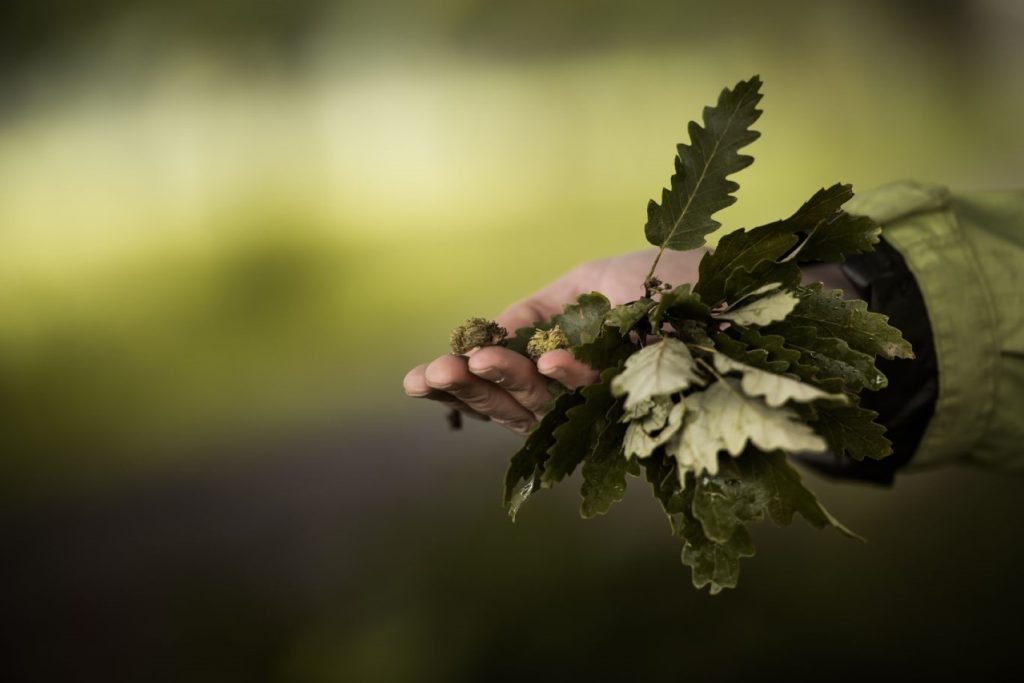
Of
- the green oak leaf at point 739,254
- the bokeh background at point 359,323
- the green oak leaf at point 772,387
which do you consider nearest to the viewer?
the green oak leaf at point 772,387

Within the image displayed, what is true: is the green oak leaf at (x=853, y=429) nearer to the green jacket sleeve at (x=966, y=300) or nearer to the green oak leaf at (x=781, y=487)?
the green oak leaf at (x=781, y=487)

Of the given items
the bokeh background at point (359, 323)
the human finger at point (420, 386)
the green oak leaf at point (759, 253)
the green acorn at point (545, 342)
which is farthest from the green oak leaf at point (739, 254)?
the bokeh background at point (359, 323)

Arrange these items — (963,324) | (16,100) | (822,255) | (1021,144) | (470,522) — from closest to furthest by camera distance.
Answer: (822,255)
(963,324)
(16,100)
(470,522)
(1021,144)

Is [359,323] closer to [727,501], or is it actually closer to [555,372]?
[555,372]

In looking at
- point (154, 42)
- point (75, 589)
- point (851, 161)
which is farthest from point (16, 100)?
point (851, 161)

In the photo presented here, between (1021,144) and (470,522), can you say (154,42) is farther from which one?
(1021,144)

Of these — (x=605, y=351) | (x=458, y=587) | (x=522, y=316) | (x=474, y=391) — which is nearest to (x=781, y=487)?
(x=605, y=351)

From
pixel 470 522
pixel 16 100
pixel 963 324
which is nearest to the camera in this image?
pixel 963 324
